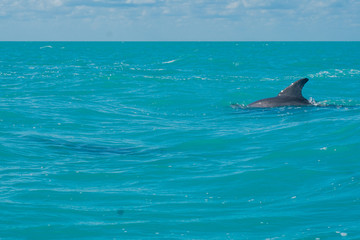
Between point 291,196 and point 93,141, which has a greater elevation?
point 93,141

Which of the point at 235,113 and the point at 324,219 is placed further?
the point at 235,113

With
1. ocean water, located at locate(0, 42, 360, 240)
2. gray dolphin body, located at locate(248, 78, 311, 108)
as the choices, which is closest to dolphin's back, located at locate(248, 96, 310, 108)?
gray dolphin body, located at locate(248, 78, 311, 108)

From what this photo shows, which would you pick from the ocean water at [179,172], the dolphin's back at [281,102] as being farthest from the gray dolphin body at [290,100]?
the ocean water at [179,172]

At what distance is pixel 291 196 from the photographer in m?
9.97

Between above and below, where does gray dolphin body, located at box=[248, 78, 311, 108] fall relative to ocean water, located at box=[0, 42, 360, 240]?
above

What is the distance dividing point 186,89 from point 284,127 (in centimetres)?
1564

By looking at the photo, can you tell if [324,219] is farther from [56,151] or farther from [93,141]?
[93,141]

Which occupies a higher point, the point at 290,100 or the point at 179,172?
the point at 290,100

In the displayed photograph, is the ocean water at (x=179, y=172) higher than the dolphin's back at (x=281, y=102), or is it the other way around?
the dolphin's back at (x=281, y=102)

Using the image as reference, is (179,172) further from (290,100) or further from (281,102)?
(290,100)

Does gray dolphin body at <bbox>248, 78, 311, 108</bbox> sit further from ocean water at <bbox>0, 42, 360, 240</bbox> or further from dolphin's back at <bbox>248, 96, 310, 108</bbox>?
ocean water at <bbox>0, 42, 360, 240</bbox>

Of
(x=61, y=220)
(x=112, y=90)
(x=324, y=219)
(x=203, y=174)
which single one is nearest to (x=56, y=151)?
(x=203, y=174)

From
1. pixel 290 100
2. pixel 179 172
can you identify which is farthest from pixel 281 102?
pixel 179 172

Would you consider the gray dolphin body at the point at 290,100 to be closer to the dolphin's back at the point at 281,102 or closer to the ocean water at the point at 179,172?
the dolphin's back at the point at 281,102
